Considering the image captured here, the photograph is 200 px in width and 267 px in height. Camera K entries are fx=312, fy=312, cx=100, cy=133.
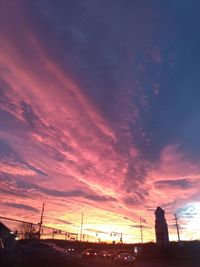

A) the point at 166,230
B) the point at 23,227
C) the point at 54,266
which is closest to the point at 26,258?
the point at 54,266

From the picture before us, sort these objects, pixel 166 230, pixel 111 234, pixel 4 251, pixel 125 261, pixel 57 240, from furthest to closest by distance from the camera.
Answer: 1. pixel 166 230
2. pixel 111 234
3. pixel 57 240
4. pixel 125 261
5. pixel 4 251

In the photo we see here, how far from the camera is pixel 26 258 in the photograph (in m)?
20.9

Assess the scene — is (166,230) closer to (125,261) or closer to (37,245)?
(125,261)

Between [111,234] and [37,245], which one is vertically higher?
[111,234]

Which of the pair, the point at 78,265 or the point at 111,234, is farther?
the point at 111,234

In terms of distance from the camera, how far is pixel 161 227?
581 feet

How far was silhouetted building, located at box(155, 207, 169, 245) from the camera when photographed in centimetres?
17314

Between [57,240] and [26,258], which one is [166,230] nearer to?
[57,240]

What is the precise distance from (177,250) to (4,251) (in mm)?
67158

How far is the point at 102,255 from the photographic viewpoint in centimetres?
6297

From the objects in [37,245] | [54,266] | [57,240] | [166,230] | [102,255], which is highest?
[166,230]

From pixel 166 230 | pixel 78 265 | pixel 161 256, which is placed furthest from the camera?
pixel 166 230

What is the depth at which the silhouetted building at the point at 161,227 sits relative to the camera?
17314 centimetres

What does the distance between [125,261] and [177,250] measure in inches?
1451
